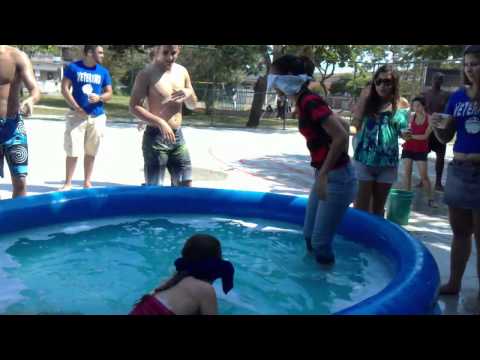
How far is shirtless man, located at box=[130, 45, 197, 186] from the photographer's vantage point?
4.83 m

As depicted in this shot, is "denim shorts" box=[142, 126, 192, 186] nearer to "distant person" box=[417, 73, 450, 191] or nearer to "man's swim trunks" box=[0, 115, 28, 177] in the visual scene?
"man's swim trunks" box=[0, 115, 28, 177]

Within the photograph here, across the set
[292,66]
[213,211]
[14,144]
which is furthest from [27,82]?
[292,66]

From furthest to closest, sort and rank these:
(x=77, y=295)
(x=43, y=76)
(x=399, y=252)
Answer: (x=43, y=76)
(x=399, y=252)
(x=77, y=295)

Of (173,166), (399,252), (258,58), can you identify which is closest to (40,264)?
(173,166)

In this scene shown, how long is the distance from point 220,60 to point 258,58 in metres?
2.15

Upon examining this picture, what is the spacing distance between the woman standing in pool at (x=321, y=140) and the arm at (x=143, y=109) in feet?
4.63

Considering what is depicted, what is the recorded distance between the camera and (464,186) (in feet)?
11.2

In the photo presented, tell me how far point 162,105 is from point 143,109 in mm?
205

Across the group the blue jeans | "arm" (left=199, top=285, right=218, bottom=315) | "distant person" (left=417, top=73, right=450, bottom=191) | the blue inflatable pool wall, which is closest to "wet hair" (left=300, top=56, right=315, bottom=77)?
the blue jeans

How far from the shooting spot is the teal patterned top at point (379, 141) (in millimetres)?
4594

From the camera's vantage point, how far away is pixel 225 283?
2.50 m

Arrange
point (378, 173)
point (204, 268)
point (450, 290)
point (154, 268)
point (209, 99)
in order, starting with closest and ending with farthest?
point (204, 268) → point (450, 290) → point (154, 268) → point (378, 173) → point (209, 99)

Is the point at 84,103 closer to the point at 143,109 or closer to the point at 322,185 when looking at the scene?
the point at 143,109

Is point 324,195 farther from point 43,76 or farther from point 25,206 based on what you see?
point 43,76
